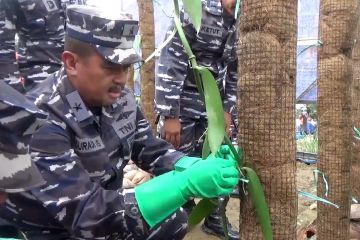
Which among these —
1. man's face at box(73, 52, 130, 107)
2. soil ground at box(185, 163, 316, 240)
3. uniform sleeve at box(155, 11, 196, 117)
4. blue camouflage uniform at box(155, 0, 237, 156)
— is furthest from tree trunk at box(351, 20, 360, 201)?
man's face at box(73, 52, 130, 107)

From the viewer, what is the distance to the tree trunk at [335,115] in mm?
1993

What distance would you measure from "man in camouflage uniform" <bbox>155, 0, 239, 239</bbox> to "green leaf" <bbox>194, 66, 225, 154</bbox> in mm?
1435

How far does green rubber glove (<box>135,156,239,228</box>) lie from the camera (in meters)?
1.23

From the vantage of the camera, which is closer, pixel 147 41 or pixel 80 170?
pixel 80 170

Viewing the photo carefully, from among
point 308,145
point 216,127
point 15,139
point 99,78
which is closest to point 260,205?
point 216,127

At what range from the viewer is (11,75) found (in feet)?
7.51

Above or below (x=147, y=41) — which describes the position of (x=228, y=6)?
above

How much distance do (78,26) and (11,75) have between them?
892mm

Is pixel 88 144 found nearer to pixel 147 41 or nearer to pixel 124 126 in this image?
pixel 124 126

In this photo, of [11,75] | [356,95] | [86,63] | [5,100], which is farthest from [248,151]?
[356,95]

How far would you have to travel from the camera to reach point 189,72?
278 centimetres

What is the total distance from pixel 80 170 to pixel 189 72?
142cm

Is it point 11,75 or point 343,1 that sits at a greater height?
point 343,1

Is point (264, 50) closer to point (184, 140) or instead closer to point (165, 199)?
point (165, 199)
